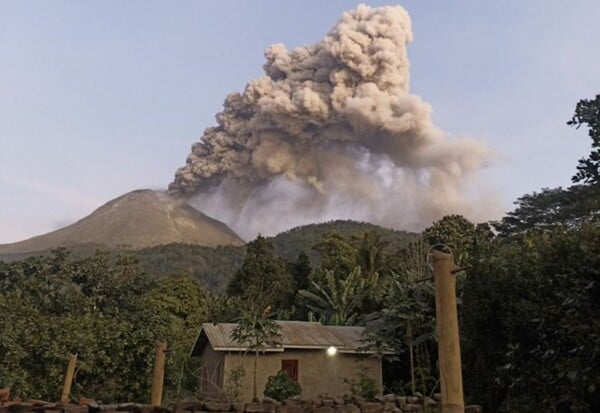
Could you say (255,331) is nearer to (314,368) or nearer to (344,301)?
(314,368)

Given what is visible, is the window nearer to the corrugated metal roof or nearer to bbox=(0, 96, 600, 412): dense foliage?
the corrugated metal roof

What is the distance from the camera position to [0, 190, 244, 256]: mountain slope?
8631 centimetres

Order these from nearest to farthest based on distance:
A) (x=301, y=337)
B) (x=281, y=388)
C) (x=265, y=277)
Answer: (x=281, y=388) → (x=301, y=337) → (x=265, y=277)

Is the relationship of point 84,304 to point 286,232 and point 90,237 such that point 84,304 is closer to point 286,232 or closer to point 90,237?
point 286,232

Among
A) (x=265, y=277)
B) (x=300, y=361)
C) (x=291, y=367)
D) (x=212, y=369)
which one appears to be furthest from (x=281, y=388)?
(x=265, y=277)

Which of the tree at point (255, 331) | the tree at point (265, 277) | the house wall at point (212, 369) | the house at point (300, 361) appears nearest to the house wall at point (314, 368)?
the house at point (300, 361)

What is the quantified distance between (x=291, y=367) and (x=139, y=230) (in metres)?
79.5

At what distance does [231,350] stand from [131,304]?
13.2ft

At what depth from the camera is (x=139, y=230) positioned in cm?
9012

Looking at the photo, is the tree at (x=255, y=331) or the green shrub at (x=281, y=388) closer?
the green shrub at (x=281, y=388)

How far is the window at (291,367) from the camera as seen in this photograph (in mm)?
15086

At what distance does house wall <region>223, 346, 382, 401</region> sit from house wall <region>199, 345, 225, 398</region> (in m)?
0.46

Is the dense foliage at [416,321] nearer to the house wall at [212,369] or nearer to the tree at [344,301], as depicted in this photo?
the tree at [344,301]

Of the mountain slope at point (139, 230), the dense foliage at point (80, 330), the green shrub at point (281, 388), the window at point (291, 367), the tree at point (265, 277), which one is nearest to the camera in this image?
the green shrub at point (281, 388)
